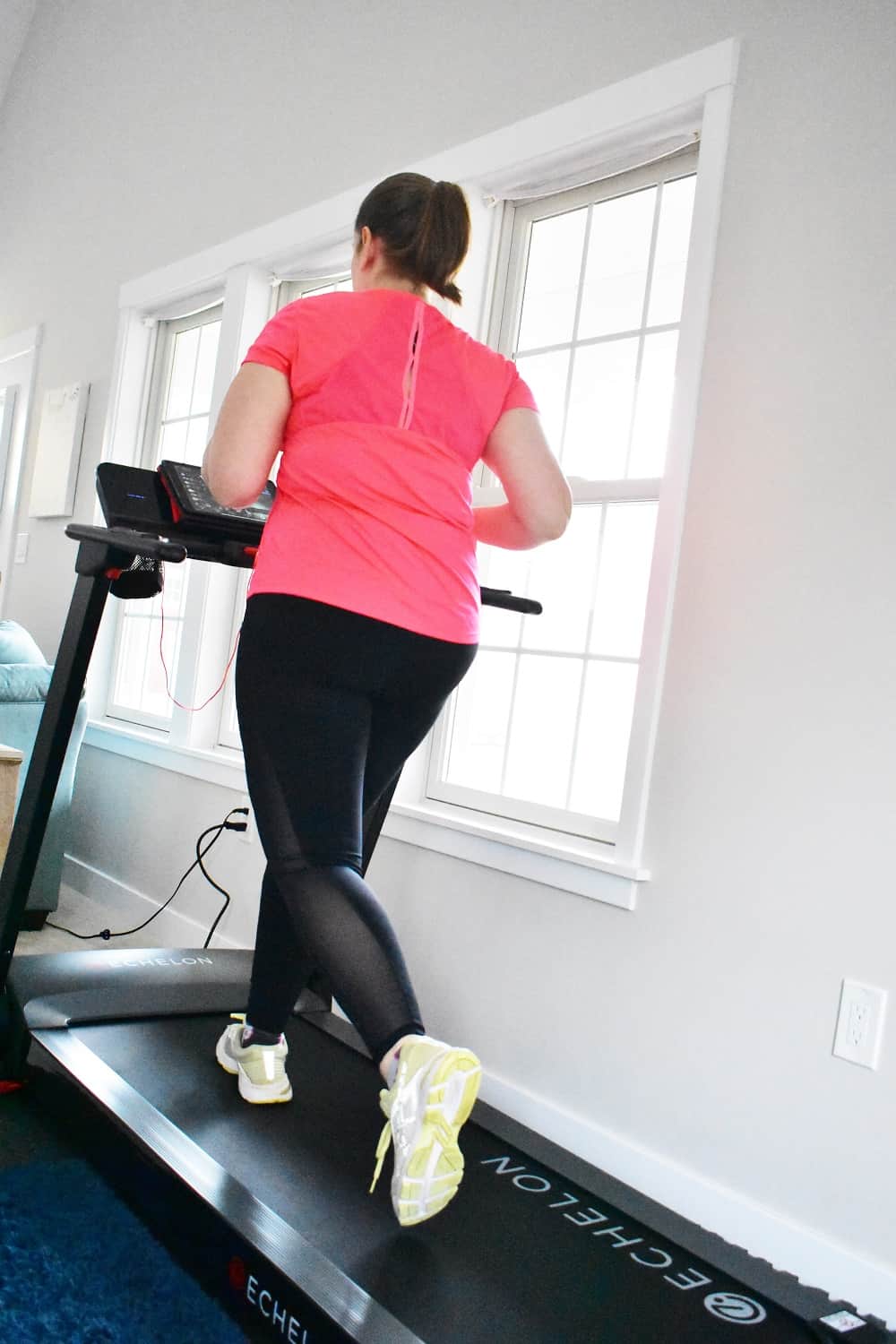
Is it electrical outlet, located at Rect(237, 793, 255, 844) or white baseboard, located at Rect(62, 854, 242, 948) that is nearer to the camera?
electrical outlet, located at Rect(237, 793, 255, 844)

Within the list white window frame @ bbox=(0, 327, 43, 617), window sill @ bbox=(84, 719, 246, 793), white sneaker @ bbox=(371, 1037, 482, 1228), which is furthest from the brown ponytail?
white window frame @ bbox=(0, 327, 43, 617)

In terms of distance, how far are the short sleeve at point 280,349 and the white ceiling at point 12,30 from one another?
450 cm

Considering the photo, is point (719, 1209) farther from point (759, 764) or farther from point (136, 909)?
point (136, 909)

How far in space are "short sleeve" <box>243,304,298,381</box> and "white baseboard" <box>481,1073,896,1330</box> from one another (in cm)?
133

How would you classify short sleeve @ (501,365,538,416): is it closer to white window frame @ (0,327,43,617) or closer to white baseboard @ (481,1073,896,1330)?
white baseboard @ (481,1073,896,1330)

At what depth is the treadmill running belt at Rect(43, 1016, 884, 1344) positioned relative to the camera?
125 cm

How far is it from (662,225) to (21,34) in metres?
4.06

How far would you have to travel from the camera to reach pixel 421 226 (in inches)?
58.1

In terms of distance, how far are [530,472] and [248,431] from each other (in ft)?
1.30

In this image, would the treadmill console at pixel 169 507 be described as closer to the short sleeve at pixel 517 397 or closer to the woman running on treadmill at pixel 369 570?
the woman running on treadmill at pixel 369 570

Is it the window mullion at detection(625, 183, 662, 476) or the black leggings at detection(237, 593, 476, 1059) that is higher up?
the window mullion at detection(625, 183, 662, 476)

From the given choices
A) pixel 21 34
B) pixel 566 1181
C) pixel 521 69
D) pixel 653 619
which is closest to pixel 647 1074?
pixel 566 1181

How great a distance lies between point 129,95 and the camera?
13.0 feet

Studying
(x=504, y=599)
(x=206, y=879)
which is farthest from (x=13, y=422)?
(x=504, y=599)
